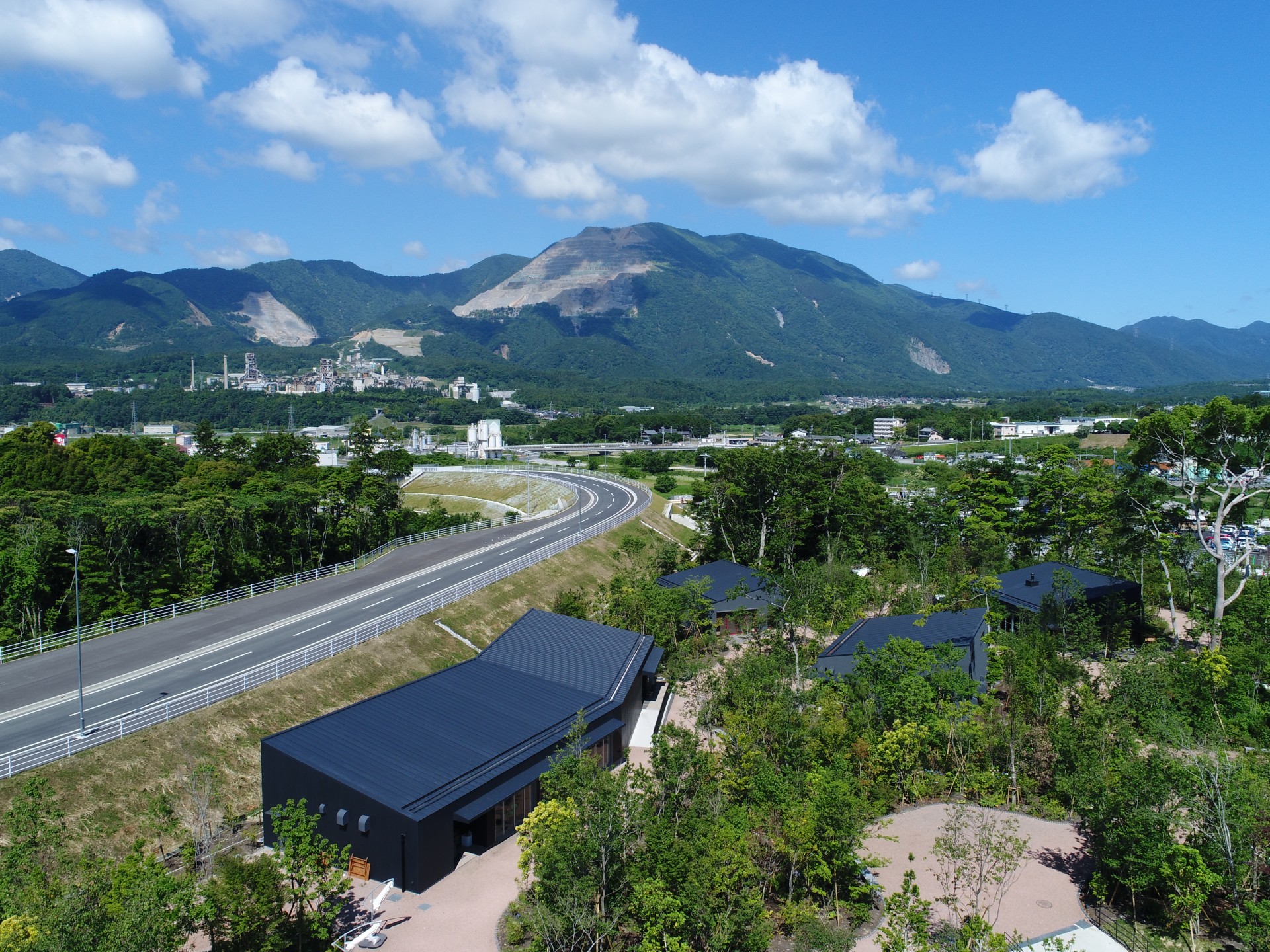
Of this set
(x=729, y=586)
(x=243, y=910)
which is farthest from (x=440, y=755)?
(x=729, y=586)

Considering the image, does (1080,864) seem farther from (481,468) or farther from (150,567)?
(481,468)

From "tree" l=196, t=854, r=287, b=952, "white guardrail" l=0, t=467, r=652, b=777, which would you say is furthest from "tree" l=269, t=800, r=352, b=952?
"white guardrail" l=0, t=467, r=652, b=777

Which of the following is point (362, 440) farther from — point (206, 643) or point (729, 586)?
point (729, 586)

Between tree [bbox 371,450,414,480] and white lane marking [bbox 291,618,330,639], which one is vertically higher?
tree [bbox 371,450,414,480]

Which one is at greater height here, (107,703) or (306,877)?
(306,877)

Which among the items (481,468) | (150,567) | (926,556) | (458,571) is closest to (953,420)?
(481,468)

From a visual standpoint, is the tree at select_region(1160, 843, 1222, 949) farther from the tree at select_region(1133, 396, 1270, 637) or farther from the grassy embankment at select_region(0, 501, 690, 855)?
the tree at select_region(1133, 396, 1270, 637)
